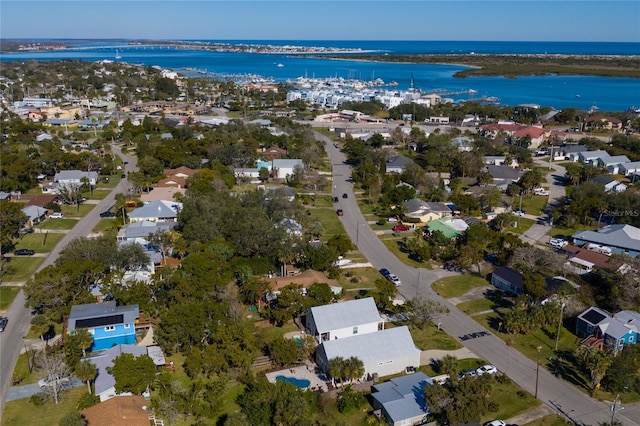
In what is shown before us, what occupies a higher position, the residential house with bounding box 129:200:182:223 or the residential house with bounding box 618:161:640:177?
the residential house with bounding box 618:161:640:177

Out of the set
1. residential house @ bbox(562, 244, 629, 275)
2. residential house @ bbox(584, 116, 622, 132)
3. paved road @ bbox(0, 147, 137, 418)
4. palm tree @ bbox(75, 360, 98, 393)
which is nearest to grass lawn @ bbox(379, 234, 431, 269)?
residential house @ bbox(562, 244, 629, 275)

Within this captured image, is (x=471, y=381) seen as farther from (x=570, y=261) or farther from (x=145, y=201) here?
(x=145, y=201)

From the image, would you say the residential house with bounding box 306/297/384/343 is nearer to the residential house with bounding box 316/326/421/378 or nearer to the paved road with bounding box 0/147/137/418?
the residential house with bounding box 316/326/421/378

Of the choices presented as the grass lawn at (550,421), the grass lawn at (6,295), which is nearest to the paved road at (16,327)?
the grass lawn at (6,295)

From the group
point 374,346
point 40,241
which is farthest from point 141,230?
point 374,346

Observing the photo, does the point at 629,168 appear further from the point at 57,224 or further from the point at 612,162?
the point at 57,224

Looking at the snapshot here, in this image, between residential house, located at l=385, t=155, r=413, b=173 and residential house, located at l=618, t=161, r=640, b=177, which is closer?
residential house, located at l=385, t=155, r=413, b=173
